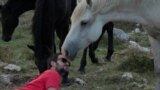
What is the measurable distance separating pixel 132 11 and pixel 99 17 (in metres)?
0.40

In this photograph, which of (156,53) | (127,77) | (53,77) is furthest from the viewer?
(127,77)

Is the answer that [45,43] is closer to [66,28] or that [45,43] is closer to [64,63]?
[66,28]

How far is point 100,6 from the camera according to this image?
576cm

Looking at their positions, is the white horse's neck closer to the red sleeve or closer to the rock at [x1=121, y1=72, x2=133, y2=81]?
the red sleeve

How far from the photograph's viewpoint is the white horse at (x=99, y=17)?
18.7 feet

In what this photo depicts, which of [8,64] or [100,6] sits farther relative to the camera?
[8,64]

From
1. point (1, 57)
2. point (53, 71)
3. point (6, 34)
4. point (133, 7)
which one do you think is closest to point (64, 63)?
point (53, 71)

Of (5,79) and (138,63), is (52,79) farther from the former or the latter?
(138,63)

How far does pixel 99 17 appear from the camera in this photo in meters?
5.82

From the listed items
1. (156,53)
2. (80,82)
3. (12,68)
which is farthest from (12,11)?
(156,53)

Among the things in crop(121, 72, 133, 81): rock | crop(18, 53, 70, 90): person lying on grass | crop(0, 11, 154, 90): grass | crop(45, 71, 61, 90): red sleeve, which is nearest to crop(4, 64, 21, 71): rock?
crop(0, 11, 154, 90): grass

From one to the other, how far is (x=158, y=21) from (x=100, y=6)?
72 centimetres

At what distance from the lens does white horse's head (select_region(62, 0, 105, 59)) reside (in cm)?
569

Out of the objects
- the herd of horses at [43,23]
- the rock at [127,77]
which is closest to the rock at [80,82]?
the herd of horses at [43,23]
